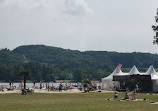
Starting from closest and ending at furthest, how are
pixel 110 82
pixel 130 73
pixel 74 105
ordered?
pixel 74 105 → pixel 130 73 → pixel 110 82

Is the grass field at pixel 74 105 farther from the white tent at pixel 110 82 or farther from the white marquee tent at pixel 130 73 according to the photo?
the white tent at pixel 110 82

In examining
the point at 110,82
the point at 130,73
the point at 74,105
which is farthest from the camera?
the point at 110,82

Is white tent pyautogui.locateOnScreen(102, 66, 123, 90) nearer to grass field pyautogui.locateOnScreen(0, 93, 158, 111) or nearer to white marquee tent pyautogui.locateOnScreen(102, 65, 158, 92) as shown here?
white marquee tent pyautogui.locateOnScreen(102, 65, 158, 92)

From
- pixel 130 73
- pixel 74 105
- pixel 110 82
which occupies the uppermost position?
pixel 130 73

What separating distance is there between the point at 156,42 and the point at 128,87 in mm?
13580

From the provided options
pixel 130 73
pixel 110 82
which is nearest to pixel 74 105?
pixel 130 73

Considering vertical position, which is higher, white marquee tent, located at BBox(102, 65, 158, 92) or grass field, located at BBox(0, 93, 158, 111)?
white marquee tent, located at BBox(102, 65, 158, 92)

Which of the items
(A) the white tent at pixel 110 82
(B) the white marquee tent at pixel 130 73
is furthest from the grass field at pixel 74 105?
(A) the white tent at pixel 110 82

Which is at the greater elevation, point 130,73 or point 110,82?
point 130,73

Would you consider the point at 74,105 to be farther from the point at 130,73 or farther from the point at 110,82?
the point at 110,82

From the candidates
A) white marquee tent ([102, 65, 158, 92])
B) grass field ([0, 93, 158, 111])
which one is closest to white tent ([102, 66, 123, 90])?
white marquee tent ([102, 65, 158, 92])

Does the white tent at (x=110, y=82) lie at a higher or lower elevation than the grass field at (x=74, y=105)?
higher

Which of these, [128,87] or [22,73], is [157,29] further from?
[22,73]

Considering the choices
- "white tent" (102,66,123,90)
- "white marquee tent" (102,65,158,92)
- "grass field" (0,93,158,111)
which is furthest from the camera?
"white tent" (102,66,123,90)
